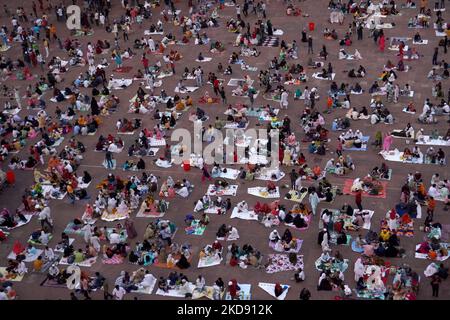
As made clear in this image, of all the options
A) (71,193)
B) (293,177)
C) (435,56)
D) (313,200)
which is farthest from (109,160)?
(435,56)

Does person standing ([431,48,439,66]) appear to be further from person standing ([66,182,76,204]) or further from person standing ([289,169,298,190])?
person standing ([66,182,76,204])

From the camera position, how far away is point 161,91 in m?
49.7

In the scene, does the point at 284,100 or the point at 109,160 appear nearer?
the point at 109,160

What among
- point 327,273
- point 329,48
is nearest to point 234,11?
point 329,48

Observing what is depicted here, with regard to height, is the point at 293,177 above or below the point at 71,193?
above

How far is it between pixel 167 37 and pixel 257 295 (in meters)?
33.0

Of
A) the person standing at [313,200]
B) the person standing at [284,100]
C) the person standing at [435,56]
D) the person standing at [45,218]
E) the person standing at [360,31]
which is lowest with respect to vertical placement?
the person standing at [45,218]

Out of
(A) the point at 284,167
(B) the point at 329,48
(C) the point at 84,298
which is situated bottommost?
(C) the point at 84,298

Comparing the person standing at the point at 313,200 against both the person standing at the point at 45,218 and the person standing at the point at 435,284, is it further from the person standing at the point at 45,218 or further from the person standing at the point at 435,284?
the person standing at the point at 45,218

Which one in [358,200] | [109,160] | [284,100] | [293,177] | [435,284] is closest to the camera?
[435,284]

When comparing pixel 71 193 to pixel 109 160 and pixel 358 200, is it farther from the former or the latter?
pixel 358 200

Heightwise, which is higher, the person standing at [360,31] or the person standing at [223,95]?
the person standing at [360,31]

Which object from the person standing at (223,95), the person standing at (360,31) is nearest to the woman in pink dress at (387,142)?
the person standing at (223,95)
